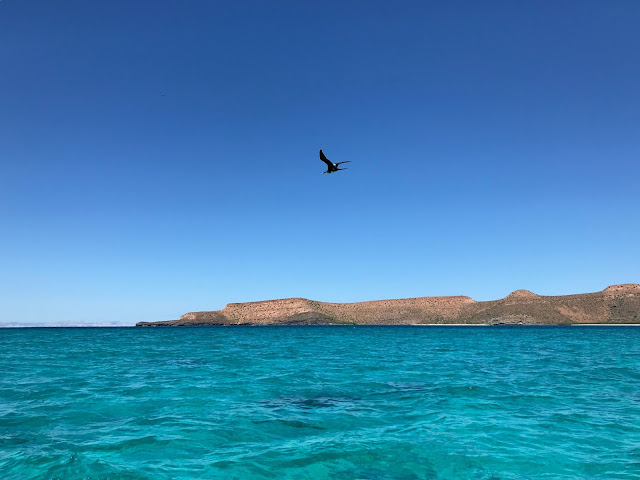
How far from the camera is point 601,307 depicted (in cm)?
15000

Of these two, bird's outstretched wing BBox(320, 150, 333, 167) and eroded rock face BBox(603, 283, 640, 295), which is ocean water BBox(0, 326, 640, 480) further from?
eroded rock face BBox(603, 283, 640, 295)

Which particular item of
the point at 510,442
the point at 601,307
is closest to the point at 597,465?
the point at 510,442

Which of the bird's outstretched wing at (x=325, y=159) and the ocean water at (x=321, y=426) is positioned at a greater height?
the bird's outstretched wing at (x=325, y=159)

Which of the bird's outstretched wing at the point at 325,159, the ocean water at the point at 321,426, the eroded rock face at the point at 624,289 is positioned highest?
the bird's outstretched wing at the point at 325,159

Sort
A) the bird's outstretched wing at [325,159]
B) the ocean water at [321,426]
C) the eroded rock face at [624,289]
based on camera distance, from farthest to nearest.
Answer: the eroded rock face at [624,289], the bird's outstretched wing at [325,159], the ocean water at [321,426]

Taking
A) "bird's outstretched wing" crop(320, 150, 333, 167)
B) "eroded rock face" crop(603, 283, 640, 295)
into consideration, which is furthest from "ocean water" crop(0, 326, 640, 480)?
"eroded rock face" crop(603, 283, 640, 295)

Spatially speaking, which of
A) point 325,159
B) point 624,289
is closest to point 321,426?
point 325,159

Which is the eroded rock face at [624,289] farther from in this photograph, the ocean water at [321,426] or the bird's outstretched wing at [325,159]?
the bird's outstretched wing at [325,159]

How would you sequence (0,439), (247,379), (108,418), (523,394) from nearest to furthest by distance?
(0,439)
(108,418)
(523,394)
(247,379)

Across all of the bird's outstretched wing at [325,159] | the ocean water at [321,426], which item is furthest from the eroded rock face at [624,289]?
the bird's outstretched wing at [325,159]

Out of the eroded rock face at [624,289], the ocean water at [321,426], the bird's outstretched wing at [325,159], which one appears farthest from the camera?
the eroded rock face at [624,289]

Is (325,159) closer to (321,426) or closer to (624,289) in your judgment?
(321,426)

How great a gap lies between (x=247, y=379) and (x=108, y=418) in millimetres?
8400

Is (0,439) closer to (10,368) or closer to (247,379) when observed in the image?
(247,379)
